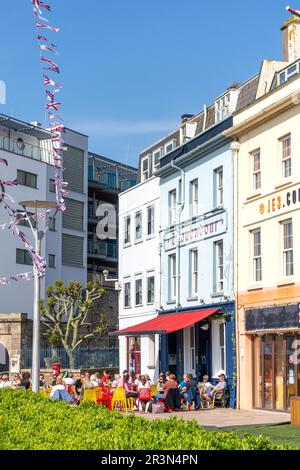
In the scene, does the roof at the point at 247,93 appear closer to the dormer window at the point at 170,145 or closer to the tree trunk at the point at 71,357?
the dormer window at the point at 170,145

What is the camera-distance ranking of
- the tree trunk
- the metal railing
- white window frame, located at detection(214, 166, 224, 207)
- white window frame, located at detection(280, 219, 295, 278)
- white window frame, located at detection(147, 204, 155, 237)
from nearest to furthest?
1. white window frame, located at detection(280, 219, 295, 278)
2. white window frame, located at detection(214, 166, 224, 207)
3. white window frame, located at detection(147, 204, 155, 237)
4. the tree trunk
5. the metal railing

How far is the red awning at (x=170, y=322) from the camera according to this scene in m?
35.2

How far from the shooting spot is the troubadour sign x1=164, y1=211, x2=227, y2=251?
1403 inches

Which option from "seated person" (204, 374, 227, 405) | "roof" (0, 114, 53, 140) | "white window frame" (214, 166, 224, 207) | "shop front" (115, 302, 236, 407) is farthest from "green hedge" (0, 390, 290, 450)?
"roof" (0, 114, 53, 140)

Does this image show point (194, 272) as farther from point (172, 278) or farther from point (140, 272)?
point (140, 272)

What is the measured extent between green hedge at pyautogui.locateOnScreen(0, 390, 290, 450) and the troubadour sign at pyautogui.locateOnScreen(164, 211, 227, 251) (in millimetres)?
19923

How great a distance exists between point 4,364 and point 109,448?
4873 centimetres

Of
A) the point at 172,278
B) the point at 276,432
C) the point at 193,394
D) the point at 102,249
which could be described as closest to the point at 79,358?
the point at 172,278

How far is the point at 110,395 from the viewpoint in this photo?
1314 inches

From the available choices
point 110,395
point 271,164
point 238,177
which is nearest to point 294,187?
point 271,164

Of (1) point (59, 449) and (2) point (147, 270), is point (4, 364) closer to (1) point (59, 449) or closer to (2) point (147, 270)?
(2) point (147, 270)

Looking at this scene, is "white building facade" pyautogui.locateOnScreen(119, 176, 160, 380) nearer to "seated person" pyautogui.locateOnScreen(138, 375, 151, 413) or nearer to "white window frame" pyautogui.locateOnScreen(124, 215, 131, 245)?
"white window frame" pyautogui.locateOnScreen(124, 215, 131, 245)

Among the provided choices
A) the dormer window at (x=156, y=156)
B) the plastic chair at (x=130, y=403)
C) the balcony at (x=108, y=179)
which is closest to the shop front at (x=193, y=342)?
the plastic chair at (x=130, y=403)

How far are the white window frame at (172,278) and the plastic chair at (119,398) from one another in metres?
7.95
